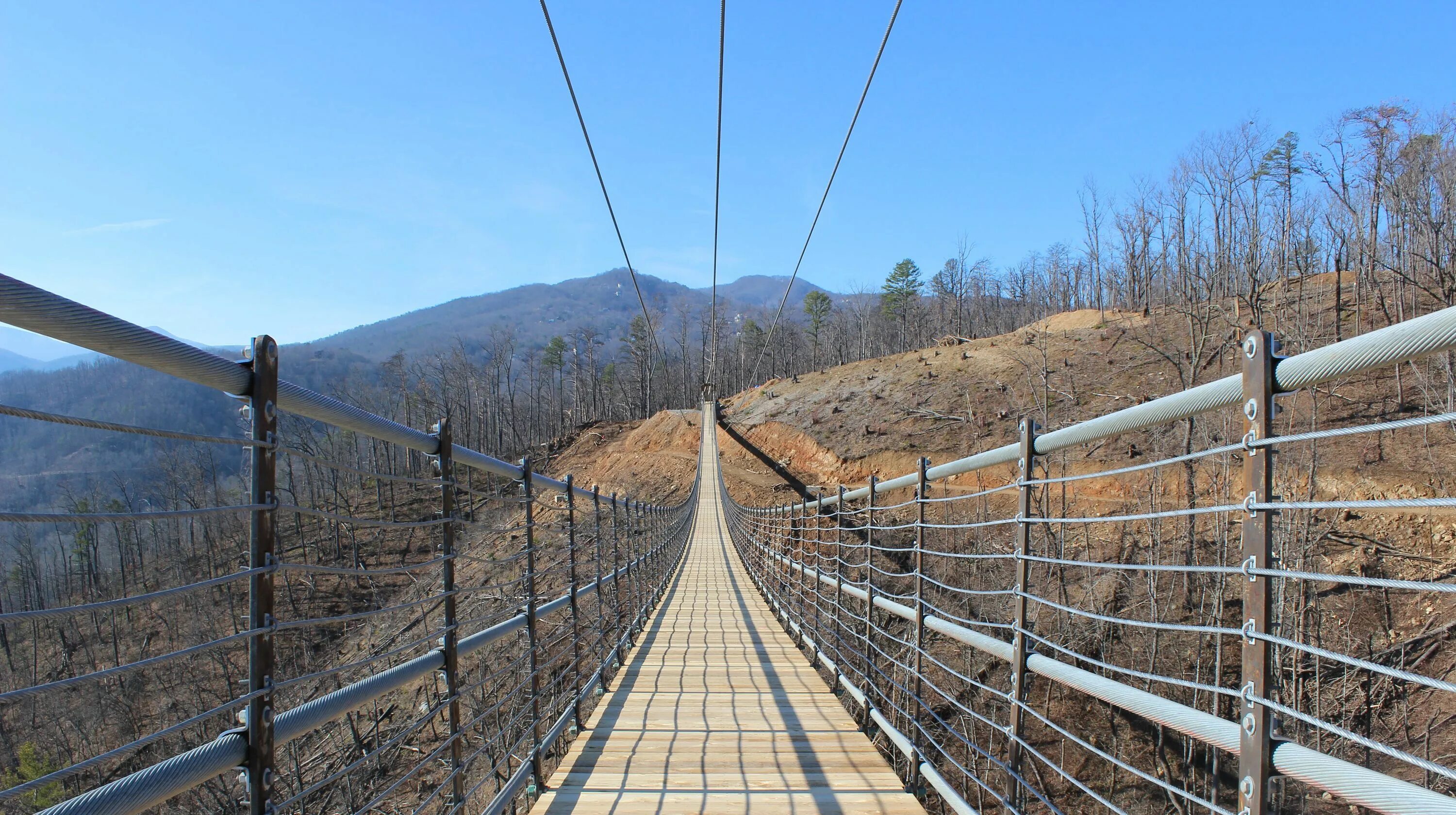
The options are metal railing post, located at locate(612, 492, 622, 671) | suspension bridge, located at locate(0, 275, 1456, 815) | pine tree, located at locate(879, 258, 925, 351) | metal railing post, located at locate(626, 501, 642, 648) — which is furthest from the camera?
pine tree, located at locate(879, 258, 925, 351)

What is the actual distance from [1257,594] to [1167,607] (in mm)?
19584

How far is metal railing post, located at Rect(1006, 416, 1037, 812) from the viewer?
7.20ft

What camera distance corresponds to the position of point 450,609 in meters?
2.30

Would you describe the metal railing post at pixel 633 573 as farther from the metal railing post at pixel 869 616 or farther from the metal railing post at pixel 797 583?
the metal railing post at pixel 869 616

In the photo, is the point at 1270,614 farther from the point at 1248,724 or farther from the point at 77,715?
the point at 77,715

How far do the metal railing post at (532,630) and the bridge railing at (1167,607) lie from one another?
1421mm

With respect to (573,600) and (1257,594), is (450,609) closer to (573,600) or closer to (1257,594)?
(573,600)

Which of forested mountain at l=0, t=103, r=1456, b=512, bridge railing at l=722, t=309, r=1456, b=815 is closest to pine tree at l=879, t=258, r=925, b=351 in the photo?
forested mountain at l=0, t=103, r=1456, b=512

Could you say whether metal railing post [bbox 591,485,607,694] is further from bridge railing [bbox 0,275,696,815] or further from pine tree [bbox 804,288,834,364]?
pine tree [bbox 804,288,834,364]

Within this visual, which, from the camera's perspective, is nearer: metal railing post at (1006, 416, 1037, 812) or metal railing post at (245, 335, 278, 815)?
metal railing post at (245, 335, 278, 815)

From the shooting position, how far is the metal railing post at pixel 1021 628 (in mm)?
2195

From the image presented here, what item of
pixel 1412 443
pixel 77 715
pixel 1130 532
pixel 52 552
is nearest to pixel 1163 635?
pixel 1130 532

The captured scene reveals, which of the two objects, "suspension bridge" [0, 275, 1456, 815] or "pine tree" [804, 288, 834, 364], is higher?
"pine tree" [804, 288, 834, 364]

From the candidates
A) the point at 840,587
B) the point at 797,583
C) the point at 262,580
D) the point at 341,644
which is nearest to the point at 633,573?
the point at 797,583
